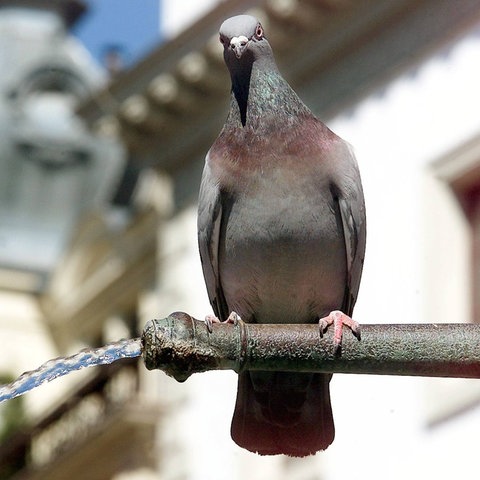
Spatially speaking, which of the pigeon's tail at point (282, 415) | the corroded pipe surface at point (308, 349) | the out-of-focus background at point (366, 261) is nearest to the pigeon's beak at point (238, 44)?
the pigeon's tail at point (282, 415)

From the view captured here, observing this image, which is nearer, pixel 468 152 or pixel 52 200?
pixel 468 152

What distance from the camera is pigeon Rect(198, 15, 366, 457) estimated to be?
9.79 m

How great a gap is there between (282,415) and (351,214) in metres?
1.14

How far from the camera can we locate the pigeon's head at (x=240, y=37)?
9.83 m

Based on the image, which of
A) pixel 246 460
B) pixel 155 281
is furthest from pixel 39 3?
pixel 246 460

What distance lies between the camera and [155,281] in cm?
2792

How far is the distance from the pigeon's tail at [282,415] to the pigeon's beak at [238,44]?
1.31 meters

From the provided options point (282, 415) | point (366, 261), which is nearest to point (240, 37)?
point (282, 415)

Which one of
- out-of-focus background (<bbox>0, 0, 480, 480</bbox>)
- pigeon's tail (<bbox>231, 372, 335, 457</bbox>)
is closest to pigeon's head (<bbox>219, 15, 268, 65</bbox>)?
pigeon's tail (<bbox>231, 372, 335, 457</bbox>)

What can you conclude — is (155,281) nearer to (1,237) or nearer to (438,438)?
(438,438)

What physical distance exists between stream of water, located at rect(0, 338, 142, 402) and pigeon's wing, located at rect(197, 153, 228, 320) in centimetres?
205

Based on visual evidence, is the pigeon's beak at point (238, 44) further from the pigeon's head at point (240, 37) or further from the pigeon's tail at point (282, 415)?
the pigeon's tail at point (282, 415)

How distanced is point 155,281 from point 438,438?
714 centimetres

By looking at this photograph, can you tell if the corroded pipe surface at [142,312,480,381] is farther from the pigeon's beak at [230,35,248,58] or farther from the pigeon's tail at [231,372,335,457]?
the pigeon's beak at [230,35,248,58]
